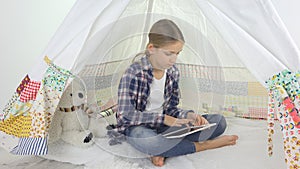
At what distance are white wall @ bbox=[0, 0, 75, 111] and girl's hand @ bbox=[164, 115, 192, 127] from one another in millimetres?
1075

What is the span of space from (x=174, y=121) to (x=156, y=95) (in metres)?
0.14

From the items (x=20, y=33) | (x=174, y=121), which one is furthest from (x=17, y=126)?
(x=20, y=33)

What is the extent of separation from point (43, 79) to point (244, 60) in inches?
33.1

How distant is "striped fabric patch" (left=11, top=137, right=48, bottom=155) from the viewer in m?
1.53

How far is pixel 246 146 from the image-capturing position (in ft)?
5.71

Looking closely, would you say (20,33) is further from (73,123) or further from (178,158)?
Answer: (178,158)

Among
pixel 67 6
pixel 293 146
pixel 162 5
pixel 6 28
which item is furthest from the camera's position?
pixel 67 6

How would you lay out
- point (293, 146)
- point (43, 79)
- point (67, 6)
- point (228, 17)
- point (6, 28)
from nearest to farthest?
1. point (293, 146)
2. point (228, 17)
3. point (43, 79)
4. point (6, 28)
5. point (67, 6)

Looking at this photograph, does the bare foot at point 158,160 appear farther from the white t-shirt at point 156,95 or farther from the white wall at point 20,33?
the white wall at point 20,33

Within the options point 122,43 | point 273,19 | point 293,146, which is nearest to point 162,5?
point 122,43

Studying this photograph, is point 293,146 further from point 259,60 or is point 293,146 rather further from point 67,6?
point 67,6

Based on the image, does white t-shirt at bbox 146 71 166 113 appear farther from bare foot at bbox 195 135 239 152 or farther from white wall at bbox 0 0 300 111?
A: white wall at bbox 0 0 300 111

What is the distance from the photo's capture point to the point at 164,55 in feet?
4.81

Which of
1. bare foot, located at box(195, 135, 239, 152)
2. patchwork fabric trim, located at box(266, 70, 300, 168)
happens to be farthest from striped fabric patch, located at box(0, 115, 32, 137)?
patchwork fabric trim, located at box(266, 70, 300, 168)
